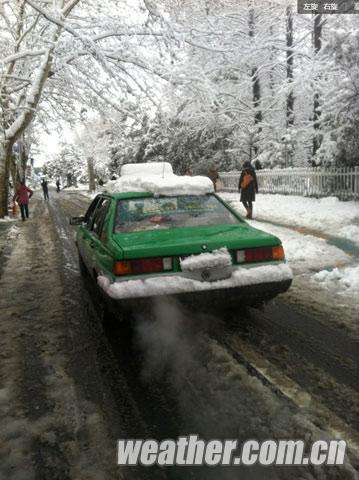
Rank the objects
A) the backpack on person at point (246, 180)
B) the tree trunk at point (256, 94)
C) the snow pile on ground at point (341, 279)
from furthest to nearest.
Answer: the tree trunk at point (256, 94), the backpack on person at point (246, 180), the snow pile on ground at point (341, 279)

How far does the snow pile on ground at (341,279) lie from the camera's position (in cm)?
588

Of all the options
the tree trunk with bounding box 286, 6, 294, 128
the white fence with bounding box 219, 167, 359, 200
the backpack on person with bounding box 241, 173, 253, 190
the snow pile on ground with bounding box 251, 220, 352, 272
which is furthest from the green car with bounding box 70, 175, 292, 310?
the tree trunk with bounding box 286, 6, 294, 128

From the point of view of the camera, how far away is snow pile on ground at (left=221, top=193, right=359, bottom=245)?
428 inches

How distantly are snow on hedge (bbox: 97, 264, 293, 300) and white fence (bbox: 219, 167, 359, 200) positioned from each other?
39.2ft

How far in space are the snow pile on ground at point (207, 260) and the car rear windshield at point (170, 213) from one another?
0.79 m

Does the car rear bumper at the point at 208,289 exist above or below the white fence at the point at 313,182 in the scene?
below

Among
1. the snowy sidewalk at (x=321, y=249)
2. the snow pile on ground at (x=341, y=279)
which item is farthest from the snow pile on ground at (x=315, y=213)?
the snow pile on ground at (x=341, y=279)

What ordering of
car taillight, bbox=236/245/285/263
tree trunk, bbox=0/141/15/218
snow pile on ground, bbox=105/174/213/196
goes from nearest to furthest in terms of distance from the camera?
car taillight, bbox=236/245/285/263 < snow pile on ground, bbox=105/174/213/196 < tree trunk, bbox=0/141/15/218

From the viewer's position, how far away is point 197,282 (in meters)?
3.88

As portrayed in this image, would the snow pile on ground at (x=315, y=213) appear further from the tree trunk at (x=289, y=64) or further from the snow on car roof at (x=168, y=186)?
the tree trunk at (x=289, y=64)

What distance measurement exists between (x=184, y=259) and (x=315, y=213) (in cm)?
1041

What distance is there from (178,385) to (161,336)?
968 mm

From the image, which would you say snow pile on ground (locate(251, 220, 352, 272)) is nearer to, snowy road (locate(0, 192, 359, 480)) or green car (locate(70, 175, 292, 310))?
snowy road (locate(0, 192, 359, 480))

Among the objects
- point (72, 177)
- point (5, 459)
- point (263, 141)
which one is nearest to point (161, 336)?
point (5, 459)
